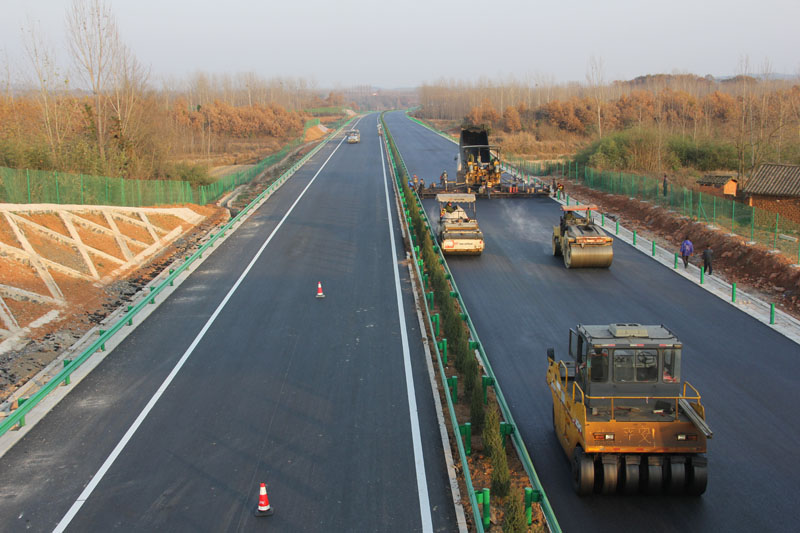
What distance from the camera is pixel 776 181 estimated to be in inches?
1373

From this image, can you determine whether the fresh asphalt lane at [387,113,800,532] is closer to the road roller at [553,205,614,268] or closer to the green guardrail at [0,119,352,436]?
the road roller at [553,205,614,268]

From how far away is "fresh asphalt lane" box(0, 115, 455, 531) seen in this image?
35.5 ft

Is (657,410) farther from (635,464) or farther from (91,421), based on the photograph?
(91,421)

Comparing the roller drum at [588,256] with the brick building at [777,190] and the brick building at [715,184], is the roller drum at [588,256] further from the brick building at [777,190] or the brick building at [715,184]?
the brick building at [715,184]

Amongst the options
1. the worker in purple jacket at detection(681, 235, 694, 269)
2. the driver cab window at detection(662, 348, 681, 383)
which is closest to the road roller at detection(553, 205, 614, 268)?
the worker in purple jacket at detection(681, 235, 694, 269)

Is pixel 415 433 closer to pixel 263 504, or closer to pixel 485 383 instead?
pixel 485 383

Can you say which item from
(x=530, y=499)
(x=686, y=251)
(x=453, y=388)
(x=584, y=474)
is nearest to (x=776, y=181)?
(x=686, y=251)

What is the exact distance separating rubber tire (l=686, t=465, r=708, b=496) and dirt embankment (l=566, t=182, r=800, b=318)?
12.0 m

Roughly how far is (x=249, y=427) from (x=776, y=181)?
31369 mm

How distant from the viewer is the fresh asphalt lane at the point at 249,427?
35.5 ft

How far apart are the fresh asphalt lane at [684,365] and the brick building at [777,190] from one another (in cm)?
1036

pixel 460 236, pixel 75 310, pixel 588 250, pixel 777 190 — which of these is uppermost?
pixel 777 190

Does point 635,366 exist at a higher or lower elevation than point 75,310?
higher

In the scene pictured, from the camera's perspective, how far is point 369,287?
23.6 metres
